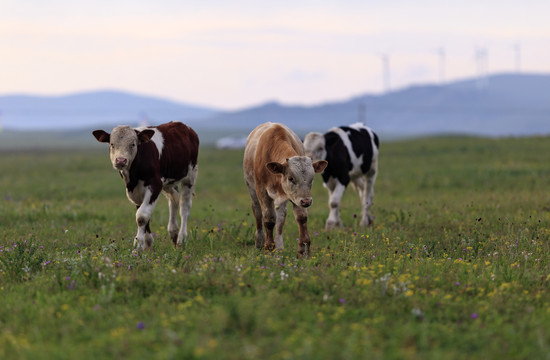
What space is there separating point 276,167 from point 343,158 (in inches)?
196

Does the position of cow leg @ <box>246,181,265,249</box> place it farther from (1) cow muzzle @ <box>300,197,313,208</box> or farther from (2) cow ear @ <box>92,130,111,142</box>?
(2) cow ear @ <box>92,130,111,142</box>

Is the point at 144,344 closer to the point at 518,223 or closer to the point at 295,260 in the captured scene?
the point at 295,260

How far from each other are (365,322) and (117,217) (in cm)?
1057

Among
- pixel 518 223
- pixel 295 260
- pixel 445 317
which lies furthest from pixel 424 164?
pixel 445 317

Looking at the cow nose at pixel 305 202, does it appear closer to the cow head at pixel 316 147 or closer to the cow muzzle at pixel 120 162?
the cow muzzle at pixel 120 162

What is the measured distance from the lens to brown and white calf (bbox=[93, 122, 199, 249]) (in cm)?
1045

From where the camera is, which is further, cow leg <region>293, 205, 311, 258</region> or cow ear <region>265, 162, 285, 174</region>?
cow leg <region>293, 205, 311, 258</region>

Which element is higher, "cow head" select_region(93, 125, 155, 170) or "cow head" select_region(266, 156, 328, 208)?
"cow head" select_region(93, 125, 155, 170)

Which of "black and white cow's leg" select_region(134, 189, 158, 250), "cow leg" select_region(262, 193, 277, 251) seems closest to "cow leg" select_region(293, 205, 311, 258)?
"cow leg" select_region(262, 193, 277, 251)

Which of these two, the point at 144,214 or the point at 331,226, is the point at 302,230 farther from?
the point at 331,226

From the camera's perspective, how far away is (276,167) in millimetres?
9742

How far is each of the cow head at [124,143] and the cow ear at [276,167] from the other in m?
2.43

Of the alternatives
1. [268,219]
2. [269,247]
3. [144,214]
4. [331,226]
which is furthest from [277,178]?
[331,226]

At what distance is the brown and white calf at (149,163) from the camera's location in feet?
34.3
